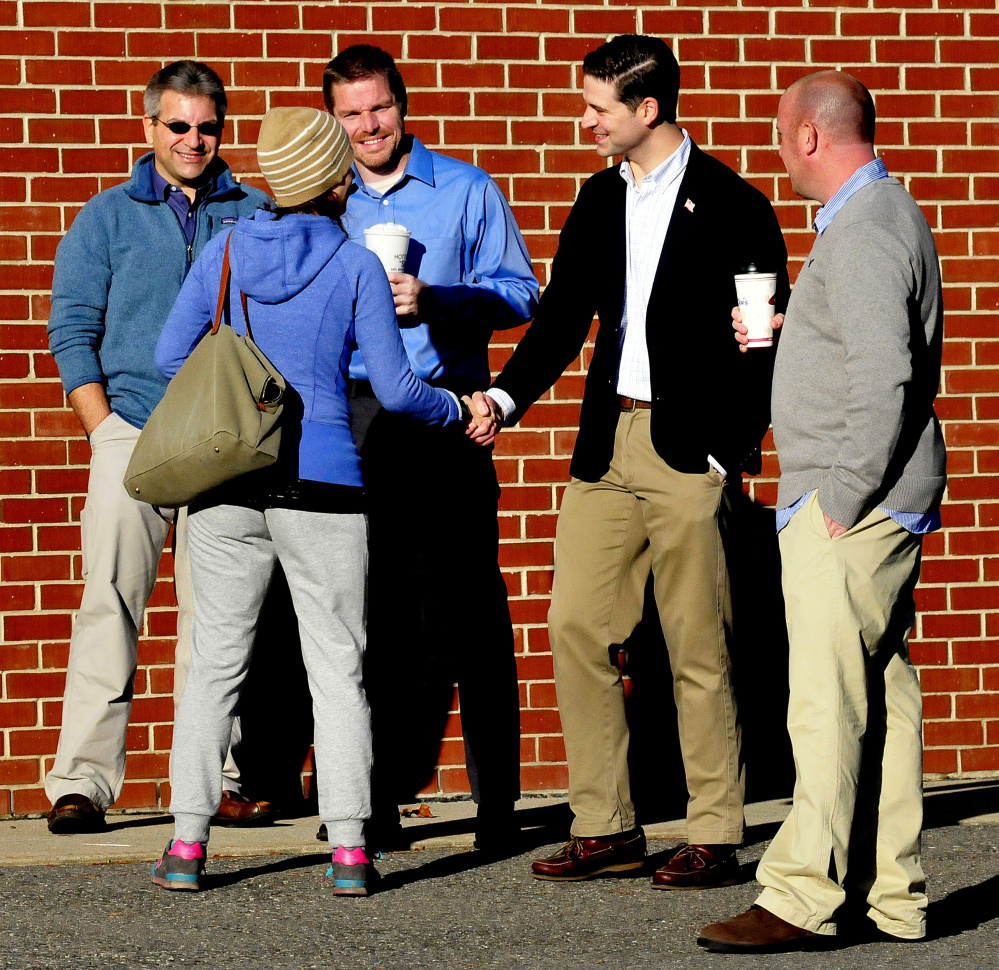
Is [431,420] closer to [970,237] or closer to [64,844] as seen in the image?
[64,844]

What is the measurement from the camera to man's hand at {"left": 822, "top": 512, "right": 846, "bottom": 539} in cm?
393

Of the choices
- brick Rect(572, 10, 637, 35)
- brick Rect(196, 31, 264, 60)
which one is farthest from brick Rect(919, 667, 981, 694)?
brick Rect(196, 31, 264, 60)

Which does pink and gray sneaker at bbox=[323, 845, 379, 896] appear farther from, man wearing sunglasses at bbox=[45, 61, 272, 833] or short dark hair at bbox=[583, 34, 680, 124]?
short dark hair at bbox=[583, 34, 680, 124]


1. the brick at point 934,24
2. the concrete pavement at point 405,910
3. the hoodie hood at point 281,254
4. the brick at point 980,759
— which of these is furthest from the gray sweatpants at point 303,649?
the brick at point 934,24

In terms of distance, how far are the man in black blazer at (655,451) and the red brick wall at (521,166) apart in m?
1.16

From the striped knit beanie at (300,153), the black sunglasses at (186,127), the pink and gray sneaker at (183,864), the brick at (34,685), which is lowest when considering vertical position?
the pink and gray sneaker at (183,864)

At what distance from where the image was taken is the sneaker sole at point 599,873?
475 cm

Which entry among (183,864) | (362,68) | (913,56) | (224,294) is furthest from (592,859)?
(913,56)

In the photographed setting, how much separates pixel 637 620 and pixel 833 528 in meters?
0.98

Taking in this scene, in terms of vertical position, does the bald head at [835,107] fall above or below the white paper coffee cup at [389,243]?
above

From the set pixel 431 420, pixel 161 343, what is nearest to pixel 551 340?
pixel 431 420

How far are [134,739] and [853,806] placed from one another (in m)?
2.82

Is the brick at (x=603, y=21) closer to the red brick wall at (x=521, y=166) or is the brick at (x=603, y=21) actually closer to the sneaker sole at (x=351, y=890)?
the red brick wall at (x=521, y=166)

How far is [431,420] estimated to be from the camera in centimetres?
454
